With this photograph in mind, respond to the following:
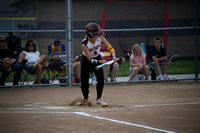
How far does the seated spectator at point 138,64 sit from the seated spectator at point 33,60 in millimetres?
2867

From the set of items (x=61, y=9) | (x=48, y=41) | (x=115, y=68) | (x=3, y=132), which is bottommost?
(x=3, y=132)

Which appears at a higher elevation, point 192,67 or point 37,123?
point 192,67

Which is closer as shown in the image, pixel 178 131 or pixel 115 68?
pixel 178 131

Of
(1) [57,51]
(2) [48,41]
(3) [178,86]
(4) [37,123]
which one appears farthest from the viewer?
(2) [48,41]

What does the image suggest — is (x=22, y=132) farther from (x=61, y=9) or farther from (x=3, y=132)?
(x=61, y=9)

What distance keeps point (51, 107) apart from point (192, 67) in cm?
970

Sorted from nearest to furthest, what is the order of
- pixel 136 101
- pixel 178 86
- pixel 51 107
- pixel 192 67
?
pixel 51 107 → pixel 136 101 → pixel 178 86 → pixel 192 67

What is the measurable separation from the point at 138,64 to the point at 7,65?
13.5ft

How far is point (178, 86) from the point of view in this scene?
401 inches

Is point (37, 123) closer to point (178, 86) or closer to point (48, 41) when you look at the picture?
point (178, 86)

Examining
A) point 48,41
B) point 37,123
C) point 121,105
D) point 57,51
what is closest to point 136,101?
point 121,105

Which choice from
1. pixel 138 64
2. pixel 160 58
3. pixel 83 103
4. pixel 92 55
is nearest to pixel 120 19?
pixel 160 58

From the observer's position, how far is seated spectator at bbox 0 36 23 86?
1019cm

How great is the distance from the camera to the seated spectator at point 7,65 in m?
10.2
